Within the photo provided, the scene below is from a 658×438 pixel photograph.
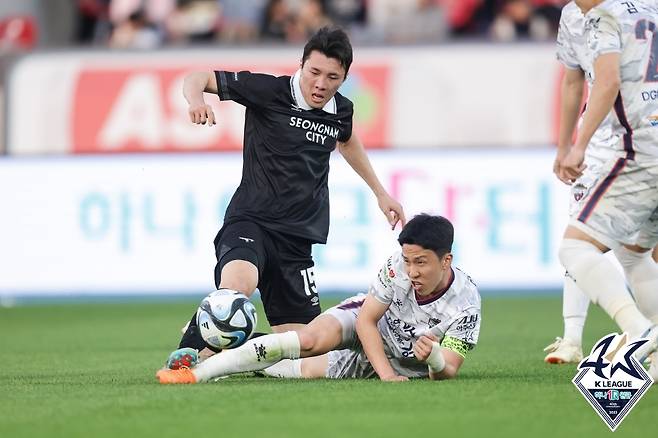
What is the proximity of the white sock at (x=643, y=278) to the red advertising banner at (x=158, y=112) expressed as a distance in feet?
31.0

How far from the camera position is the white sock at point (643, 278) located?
6.86 meters

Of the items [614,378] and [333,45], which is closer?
[614,378]

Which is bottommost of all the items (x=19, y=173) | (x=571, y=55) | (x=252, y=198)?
(x=19, y=173)

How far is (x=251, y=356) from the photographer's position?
687cm

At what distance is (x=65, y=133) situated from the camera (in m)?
17.2

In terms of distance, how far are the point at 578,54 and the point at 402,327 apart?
1.77 meters

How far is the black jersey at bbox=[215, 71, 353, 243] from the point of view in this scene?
25.7 feet

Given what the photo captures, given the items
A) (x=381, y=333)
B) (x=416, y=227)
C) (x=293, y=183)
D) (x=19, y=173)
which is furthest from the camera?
(x=19, y=173)

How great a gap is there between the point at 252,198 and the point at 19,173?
7845mm

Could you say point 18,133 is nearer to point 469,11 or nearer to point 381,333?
point 469,11

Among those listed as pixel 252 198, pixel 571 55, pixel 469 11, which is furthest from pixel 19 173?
pixel 571 55

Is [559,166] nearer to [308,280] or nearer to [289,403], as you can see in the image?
[289,403]

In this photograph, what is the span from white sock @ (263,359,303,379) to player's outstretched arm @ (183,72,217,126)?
1.51 metres

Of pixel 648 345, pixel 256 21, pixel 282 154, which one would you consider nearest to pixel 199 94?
pixel 282 154
